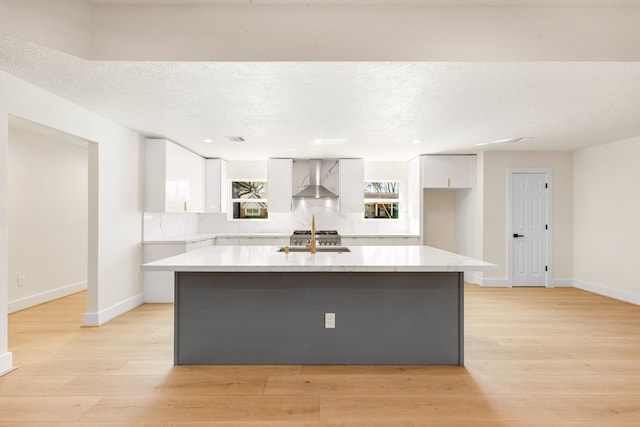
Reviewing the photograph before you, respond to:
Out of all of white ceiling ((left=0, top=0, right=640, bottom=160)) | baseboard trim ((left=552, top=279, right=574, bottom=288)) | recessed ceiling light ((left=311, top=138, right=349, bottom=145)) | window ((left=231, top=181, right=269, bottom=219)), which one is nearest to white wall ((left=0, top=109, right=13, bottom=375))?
white ceiling ((left=0, top=0, right=640, bottom=160))

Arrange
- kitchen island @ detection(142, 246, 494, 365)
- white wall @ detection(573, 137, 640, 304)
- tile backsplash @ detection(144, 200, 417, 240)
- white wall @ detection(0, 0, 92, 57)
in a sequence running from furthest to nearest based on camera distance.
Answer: tile backsplash @ detection(144, 200, 417, 240) < white wall @ detection(573, 137, 640, 304) < kitchen island @ detection(142, 246, 494, 365) < white wall @ detection(0, 0, 92, 57)

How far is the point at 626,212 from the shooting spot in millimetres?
5199

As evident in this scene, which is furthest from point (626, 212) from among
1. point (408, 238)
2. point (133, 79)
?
point (133, 79)

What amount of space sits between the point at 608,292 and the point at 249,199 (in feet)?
20.2

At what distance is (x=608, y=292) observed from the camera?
17.9ft

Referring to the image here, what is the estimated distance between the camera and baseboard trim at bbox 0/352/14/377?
9.14 feet

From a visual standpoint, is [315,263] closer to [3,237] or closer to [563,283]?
[3,237]

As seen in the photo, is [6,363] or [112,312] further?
[112,312]

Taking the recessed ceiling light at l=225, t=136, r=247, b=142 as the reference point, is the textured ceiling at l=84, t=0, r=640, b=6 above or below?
above

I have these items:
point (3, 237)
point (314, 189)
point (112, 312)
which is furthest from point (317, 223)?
point (3, 237)

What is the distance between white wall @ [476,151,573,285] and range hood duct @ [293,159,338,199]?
2620 millimetres

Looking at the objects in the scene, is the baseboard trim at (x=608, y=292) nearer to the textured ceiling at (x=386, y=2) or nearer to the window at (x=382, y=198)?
the window at (x=382, y=198)

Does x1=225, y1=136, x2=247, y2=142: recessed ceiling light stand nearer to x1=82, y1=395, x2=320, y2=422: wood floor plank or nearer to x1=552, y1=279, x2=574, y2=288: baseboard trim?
x1=82, y1=395, x2=320, y2=422: wood floor plank

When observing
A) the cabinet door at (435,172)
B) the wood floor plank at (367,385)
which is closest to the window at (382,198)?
the cabinet door at (435,172)
